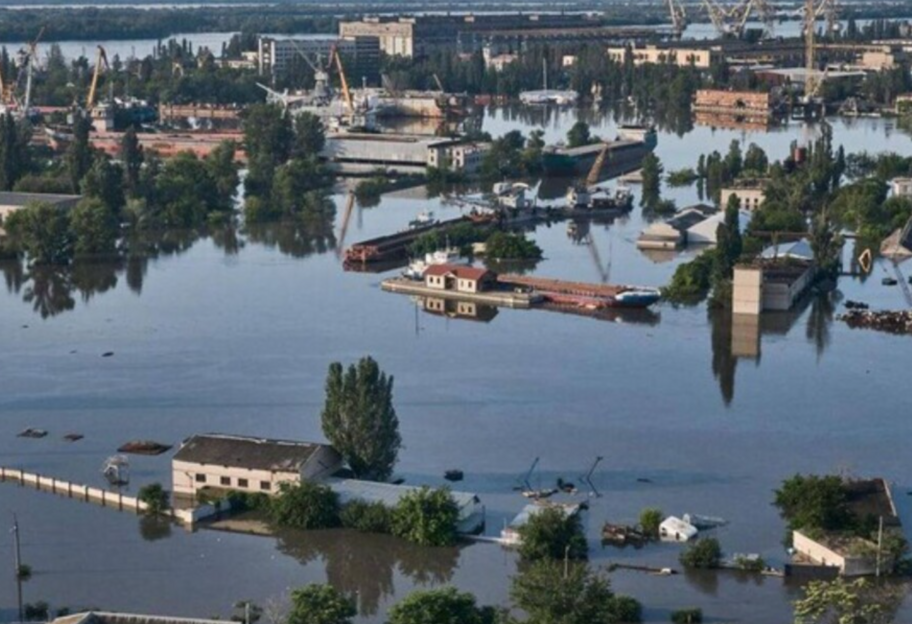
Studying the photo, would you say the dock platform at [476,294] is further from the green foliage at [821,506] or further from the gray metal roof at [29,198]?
the green foliage at [821,506]

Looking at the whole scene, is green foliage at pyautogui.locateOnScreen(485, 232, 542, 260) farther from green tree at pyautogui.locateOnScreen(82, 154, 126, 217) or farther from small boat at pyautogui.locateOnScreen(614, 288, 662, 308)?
green tree at pyautogui.locateOnScreen(82, 154, 126, 217)

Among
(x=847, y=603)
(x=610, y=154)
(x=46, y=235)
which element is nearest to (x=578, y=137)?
(x=610, y=154)

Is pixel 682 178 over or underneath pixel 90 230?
underneath

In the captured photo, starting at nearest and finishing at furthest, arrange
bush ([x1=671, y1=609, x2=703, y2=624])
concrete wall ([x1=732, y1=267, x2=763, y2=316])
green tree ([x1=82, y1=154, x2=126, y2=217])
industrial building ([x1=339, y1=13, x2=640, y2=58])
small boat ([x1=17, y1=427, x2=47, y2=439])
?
bush ([x1=671, y1=609, x2=703, y2=624]), small boat ([x1=17, y1=427, x2=47, y2=439]), concrete wall ([x1=732, y1=267, x2=763, y2=316]), green tree ([x1=82, y1=154, x2=126, y2=217]), industrial building ([x1=339, y1=13, x2=640, y2=58])

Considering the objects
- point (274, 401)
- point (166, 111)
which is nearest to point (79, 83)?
point (166, 111)

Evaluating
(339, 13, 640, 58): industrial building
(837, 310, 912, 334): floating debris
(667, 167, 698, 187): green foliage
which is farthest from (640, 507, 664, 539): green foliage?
(339, 13, 640, 58): industrial building

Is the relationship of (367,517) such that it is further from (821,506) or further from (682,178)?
(682,178)
